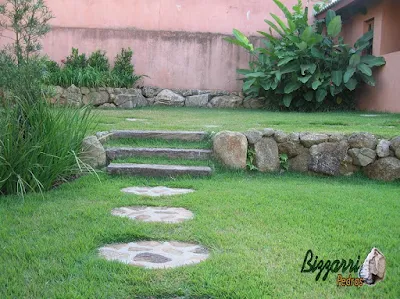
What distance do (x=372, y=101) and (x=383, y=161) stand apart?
5.14 meters

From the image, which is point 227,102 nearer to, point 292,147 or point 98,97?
point 98,97

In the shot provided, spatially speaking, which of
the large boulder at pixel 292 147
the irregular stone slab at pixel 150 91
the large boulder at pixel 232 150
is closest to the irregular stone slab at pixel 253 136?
the large boulder at pixel 232 150

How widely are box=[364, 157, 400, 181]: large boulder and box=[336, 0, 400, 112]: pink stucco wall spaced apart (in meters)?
4.05

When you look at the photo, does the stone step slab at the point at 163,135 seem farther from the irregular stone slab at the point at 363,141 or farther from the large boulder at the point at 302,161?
the irregular stone slab at the point at 363,141

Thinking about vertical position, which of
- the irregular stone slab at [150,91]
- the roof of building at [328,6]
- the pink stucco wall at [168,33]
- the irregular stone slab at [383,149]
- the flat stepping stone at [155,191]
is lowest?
the flat stepping stone at [155,191]

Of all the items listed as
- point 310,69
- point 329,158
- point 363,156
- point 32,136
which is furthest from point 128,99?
point 363,156

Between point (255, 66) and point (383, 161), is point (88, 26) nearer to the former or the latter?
point (255, 66)

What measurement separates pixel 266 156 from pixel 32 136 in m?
2.70

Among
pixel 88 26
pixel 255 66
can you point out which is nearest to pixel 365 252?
pixel 255 66

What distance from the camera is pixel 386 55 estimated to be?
9.62m

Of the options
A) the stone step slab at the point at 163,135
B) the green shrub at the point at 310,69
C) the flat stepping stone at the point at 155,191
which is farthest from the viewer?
the green shrub at the point at 310,69

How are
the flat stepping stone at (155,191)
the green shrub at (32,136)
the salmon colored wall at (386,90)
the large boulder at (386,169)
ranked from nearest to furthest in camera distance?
the green shrub at (32,136), the flat stepping stone at (155,191), the large boulder at (386,169), the salmon colored wall at (386,90)

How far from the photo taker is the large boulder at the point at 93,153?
17.3ft

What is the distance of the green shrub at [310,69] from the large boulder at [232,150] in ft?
15.0
